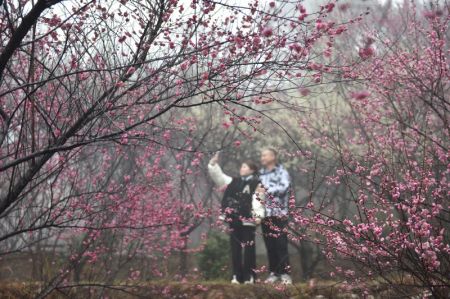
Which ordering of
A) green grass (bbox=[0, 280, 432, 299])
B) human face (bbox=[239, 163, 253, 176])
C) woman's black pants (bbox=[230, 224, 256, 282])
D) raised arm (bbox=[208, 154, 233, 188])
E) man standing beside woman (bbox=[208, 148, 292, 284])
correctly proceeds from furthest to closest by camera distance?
raised arm (bbox=[208, 154, 233, 188]) < human face (bbox=[239, 163, 253, 176]) < woman's black pants (bbox=[230, 224, 256, 282]) < man standing beside woman (bbox=[208, 148, 292, 284]) < green grass (bbox=[0, 280, 432, 299])

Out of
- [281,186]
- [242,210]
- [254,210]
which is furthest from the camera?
[242,210]

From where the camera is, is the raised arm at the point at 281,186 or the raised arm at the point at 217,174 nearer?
the raised arm at the point at 281,186

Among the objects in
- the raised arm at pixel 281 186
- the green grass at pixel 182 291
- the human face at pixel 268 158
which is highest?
the human face at pixel 268 158

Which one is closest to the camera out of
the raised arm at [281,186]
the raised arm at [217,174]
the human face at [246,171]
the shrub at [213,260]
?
the raised arm at [281,186]

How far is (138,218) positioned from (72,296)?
1.80m

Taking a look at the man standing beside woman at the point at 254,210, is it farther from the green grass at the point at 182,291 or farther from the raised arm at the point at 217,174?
the green grass at the point at 182,291

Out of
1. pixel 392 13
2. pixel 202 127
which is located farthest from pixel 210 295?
pixel 392 13

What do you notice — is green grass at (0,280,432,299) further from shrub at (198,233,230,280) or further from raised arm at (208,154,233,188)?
shrub at (198,233,230,280)

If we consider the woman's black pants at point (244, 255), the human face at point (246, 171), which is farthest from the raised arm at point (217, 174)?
the woman's black pants at point (244, 255)

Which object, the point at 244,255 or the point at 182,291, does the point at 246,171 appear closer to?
→ the point at 244,255

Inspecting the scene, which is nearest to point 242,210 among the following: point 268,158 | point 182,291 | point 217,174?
point 217,174

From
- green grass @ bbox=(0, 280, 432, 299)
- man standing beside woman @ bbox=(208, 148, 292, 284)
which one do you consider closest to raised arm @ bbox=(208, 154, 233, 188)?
man standing beside woman @ bbox=(208, 148, 292, 284)

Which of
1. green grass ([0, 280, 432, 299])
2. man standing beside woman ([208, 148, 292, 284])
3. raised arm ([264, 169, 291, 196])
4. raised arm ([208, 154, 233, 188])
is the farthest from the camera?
raised arm ([208, 154, 233, 188])

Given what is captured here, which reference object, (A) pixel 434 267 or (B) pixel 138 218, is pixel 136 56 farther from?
(B) pixel 138 218
